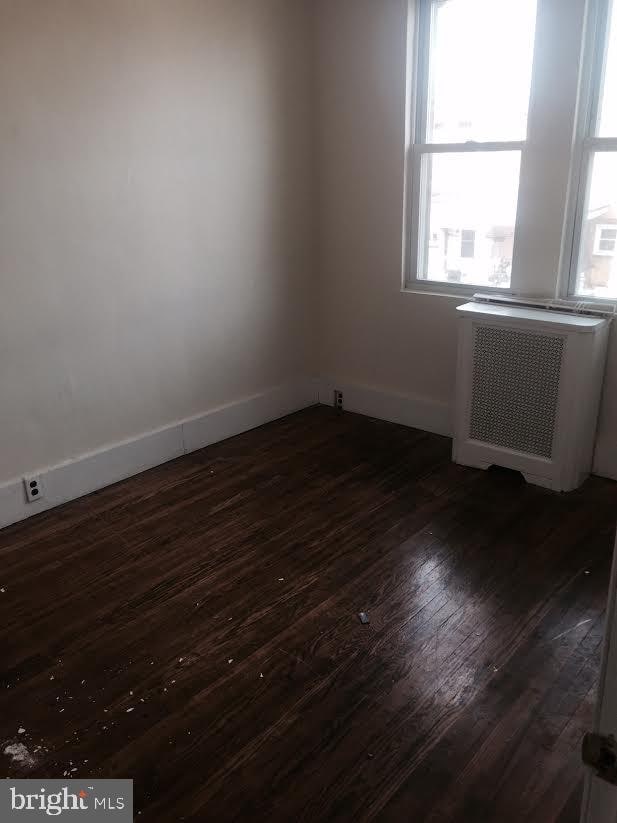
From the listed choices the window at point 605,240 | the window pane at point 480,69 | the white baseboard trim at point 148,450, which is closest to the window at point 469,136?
the window pane at point 480,69

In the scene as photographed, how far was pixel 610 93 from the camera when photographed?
3.07 meters

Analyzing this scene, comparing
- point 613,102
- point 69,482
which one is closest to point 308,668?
point 69,482

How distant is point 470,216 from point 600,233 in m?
0.71

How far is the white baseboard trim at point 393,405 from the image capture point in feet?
13.1

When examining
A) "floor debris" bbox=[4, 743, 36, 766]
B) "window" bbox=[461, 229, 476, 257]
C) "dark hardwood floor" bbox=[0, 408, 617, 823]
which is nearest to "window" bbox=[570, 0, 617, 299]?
"window" bbox=[461, 229, 476, 257]

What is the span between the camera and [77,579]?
2.67 meters

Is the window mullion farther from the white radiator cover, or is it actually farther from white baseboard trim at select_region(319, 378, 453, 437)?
white baseboard trim at select_region(319, 378, 453, 437)

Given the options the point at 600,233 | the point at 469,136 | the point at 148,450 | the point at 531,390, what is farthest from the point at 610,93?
the point at 148,450

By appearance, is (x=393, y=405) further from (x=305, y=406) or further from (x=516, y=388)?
(x=516, y=388)

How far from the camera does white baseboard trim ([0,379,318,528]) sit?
3115mm

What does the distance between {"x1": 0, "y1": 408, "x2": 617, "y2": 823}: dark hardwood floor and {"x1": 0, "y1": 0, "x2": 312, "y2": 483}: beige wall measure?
1.79 feet

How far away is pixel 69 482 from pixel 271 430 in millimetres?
1294

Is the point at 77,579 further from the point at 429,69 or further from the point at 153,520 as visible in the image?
the point at 429,69

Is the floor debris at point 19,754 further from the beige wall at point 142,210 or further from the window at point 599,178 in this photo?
the window at point 599,178
